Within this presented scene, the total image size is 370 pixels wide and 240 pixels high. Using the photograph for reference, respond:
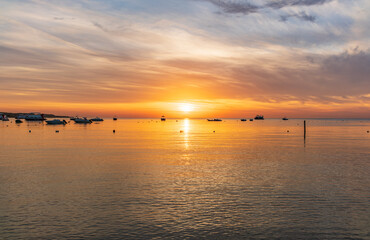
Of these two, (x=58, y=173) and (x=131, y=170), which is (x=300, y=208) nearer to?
(x=131, y=170)

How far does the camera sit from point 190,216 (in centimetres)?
1725

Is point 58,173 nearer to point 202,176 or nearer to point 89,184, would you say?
point 89,184

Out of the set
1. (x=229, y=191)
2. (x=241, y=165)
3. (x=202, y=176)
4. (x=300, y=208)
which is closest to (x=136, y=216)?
(x=229, y=191)

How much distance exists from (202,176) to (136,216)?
12.3 m

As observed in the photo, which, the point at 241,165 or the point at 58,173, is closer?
the point at 58,173

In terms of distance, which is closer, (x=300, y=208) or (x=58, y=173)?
(x=300, y=208)

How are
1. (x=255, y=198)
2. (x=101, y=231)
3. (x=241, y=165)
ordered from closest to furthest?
1. (x=101, y=231)
2. (x=255, y=198)
3. (x=241, y=165)

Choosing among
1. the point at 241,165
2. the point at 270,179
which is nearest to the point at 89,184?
the point at 270,179

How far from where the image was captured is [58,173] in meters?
30.2

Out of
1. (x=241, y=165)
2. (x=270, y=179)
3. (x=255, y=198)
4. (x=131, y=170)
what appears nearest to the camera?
(x=255, y=198)

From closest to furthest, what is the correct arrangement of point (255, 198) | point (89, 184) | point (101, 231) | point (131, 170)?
point (101, 231) → point (255, 198) → point (89, 184) → point (131, 170)

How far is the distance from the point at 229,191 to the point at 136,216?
8.21 m

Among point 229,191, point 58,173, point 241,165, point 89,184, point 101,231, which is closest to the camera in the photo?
point 101,231

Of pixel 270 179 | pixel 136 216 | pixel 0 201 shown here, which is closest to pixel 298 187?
pixel 270 179
